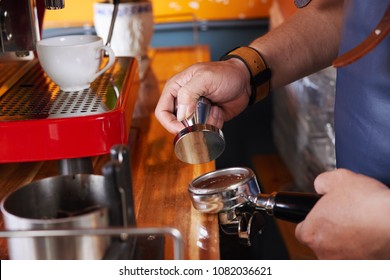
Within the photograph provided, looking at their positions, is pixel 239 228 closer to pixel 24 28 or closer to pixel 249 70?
pixel 249 70

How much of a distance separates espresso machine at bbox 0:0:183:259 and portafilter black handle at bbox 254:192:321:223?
0.18m

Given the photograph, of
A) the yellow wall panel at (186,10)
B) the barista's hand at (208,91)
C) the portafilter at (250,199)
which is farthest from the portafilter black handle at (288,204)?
the yellow wall panel at (186,10)

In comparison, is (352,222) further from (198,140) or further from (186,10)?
(186,10)

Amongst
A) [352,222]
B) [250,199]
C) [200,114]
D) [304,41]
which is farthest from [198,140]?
[304,41]

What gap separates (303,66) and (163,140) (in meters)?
0.40

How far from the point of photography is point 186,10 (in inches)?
116

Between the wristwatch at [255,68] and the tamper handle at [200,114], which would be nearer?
the tamper handle at [200,114]

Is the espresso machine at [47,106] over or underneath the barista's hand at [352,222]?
over

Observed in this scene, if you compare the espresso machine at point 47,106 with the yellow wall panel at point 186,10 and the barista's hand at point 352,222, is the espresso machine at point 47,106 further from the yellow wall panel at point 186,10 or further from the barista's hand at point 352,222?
the yellow wall panel at point 186,10

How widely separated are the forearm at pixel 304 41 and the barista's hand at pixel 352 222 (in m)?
0.57

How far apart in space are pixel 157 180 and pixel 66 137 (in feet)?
0.65

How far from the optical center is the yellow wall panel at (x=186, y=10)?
114 inches

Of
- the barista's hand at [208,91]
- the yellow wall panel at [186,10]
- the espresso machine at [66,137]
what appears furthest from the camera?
the yellow wall panel at [186,10]

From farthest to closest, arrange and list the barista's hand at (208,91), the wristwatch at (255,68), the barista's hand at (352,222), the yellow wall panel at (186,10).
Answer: the yellow wall panel at (186,10) → the wristwatch at (255,68) → the barista's hand at (208,91) → the barista's hand at (352,222)
